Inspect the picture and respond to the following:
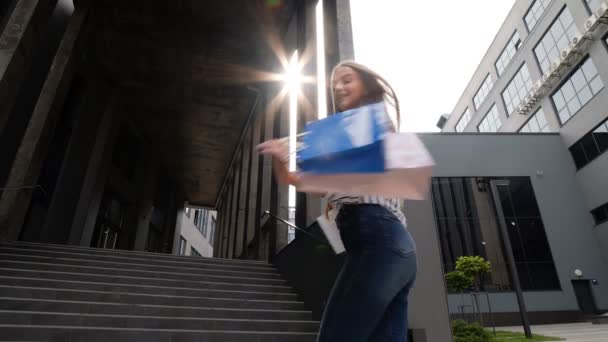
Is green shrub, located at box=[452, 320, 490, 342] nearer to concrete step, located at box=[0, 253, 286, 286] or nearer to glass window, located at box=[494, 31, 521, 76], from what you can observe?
concrete step, located at box=[0, 253, 286, 286]

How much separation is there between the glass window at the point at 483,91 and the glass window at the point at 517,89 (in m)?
2.12

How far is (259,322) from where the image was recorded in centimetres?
491

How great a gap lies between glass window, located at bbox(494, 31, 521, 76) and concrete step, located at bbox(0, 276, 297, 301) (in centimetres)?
3017

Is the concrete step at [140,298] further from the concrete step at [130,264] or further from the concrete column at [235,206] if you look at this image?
the concrete column at [235,206]

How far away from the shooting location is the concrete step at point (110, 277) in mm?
5582

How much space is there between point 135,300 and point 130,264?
1.81 m

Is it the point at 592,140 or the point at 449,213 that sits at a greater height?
the point at 592,140

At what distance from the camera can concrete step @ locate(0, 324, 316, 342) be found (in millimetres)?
3785

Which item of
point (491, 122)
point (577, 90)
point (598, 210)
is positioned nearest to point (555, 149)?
point (577, 90)

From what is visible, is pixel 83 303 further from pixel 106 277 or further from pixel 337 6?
pixel 337 6

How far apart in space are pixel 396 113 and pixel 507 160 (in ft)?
84.5

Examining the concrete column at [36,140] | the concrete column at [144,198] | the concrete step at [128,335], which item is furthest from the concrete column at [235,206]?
the concrete step at [128,335]

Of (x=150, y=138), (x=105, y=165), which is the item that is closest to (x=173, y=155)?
(x=150, y=138)

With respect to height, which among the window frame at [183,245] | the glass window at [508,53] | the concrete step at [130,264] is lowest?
the concrete step at [130,264]
